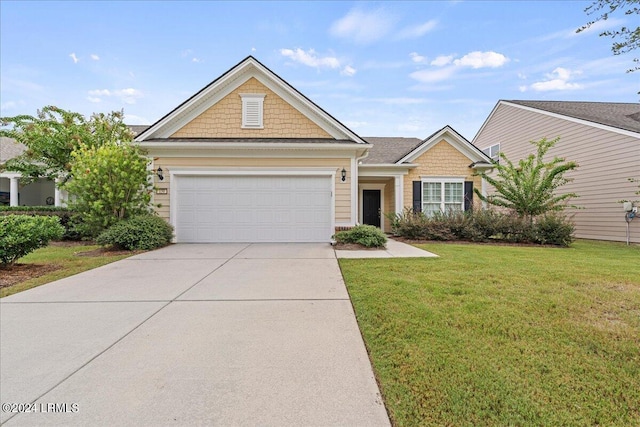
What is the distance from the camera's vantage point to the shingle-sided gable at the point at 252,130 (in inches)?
384

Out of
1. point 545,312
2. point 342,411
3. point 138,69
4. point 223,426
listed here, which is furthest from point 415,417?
point 138,69

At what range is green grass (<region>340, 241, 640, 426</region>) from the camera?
178cm

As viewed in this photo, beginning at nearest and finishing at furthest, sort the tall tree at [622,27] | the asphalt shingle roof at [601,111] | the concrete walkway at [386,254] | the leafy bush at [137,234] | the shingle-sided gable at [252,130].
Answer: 1. the tall tree at [622,27]
2. the concrete walkway at [386,254]
3. the leafy bush at [137,234]
4. the shingle-sided gable at [252,130]
5. the asphalt shingle roof at [601,111]

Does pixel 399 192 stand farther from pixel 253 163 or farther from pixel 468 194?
pixel 253 163

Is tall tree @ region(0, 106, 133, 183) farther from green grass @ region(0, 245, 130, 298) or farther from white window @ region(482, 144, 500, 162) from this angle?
white window @ region(482, 144, 500, 162)

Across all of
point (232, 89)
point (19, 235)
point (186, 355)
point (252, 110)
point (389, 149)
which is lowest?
point (186, 355)

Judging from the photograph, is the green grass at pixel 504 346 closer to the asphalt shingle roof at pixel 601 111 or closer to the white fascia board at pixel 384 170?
the white fascia board at pixel 384 170

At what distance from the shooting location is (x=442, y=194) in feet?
40.8

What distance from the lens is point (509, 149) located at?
15758mm

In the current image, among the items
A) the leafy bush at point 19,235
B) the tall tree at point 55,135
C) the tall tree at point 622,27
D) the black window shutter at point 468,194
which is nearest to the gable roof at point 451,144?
the black window shutter at point 468,194

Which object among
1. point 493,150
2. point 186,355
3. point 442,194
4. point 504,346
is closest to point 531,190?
point 442,194

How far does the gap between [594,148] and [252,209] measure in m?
13.3

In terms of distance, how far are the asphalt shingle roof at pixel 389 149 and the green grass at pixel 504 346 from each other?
860 centimetres

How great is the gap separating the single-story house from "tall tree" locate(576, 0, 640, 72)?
20.8ft
